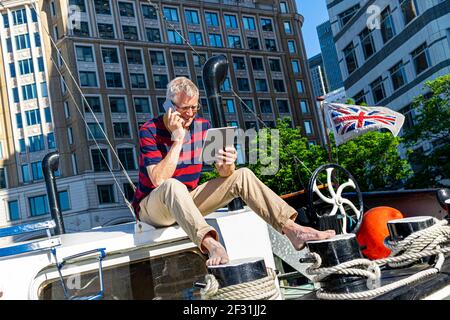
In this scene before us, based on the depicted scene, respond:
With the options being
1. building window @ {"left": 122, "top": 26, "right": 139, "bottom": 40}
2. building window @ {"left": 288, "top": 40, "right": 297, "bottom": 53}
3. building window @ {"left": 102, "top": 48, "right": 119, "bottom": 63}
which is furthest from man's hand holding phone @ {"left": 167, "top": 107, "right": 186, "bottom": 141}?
building window @ {"left": 288, "top": 40, "right": 297, "bottom": 53}

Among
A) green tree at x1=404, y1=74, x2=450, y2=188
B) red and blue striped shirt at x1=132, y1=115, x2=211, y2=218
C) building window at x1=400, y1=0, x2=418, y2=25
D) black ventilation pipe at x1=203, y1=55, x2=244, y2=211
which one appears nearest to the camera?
red and blue striped shirt at x1=132, y1=115, x2=211, y2=218

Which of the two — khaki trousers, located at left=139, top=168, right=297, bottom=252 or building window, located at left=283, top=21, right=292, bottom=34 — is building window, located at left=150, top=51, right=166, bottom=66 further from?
khaki trousers, located at left=139, top=168, right=297, bottom=252

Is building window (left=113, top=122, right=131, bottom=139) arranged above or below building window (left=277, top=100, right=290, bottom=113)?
below

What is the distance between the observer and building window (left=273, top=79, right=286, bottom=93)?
45219 millimetres

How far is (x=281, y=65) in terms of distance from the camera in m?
46.3

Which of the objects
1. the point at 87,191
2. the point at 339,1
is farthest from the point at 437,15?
the point at 87,191

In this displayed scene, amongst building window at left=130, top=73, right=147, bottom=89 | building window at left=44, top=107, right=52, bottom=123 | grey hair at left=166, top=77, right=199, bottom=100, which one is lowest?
grey hair at left=166, top=77, right=199, bottom=100

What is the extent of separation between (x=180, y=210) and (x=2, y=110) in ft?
127

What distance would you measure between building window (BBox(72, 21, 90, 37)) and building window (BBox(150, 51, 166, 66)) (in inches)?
201

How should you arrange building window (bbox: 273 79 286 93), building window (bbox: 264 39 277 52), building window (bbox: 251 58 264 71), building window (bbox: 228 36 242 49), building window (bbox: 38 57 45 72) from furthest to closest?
building window (bbox: 264 39 277 52), building window (bbox: 273 79 286 93), building window (bbox: 251 58 264 71), building window (bbox: 228 36 242 49), building window (bbox: 38 57 45 72)

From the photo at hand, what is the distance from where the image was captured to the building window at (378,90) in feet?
79.4

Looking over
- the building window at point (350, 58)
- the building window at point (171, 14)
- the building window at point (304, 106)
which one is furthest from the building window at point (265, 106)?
the building window at point (350, 58)

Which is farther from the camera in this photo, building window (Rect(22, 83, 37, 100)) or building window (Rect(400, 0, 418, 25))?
building window (Rect(22, 83, 37, 100))
